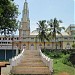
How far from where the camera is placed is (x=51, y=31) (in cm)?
5597

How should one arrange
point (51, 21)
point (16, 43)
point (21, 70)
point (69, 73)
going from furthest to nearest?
point (16, 43)
point (51, 21)
point (21, 70)
point (69, 73)

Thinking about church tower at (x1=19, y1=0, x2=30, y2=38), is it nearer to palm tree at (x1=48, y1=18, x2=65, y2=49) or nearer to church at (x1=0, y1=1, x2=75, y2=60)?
church at (x1=0, y1=1, x2=75, y2=60)

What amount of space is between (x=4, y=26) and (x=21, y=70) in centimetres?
602

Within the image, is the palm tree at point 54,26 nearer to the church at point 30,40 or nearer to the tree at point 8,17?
the church at point 30,40

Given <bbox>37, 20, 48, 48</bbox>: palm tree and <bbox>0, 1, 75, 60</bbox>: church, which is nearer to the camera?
<bbox>37, 20, 48, 48</bbox>: palm tree

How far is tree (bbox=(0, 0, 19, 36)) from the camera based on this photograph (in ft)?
78.1

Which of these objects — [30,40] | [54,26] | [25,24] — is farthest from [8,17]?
[25,24]

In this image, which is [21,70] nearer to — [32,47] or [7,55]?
[7,55]

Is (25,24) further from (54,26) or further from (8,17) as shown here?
(8,17)

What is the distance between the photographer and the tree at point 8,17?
2380 cm

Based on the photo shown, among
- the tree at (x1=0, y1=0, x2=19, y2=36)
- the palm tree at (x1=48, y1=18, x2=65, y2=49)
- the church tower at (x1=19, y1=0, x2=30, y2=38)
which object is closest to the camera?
the tree at (x1=0, y1=0, x2=19, y2=36)

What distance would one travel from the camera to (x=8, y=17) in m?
25.0

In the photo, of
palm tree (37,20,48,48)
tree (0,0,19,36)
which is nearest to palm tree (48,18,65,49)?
palm tree (37,20,48,48)

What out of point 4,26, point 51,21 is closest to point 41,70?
point 4,26
